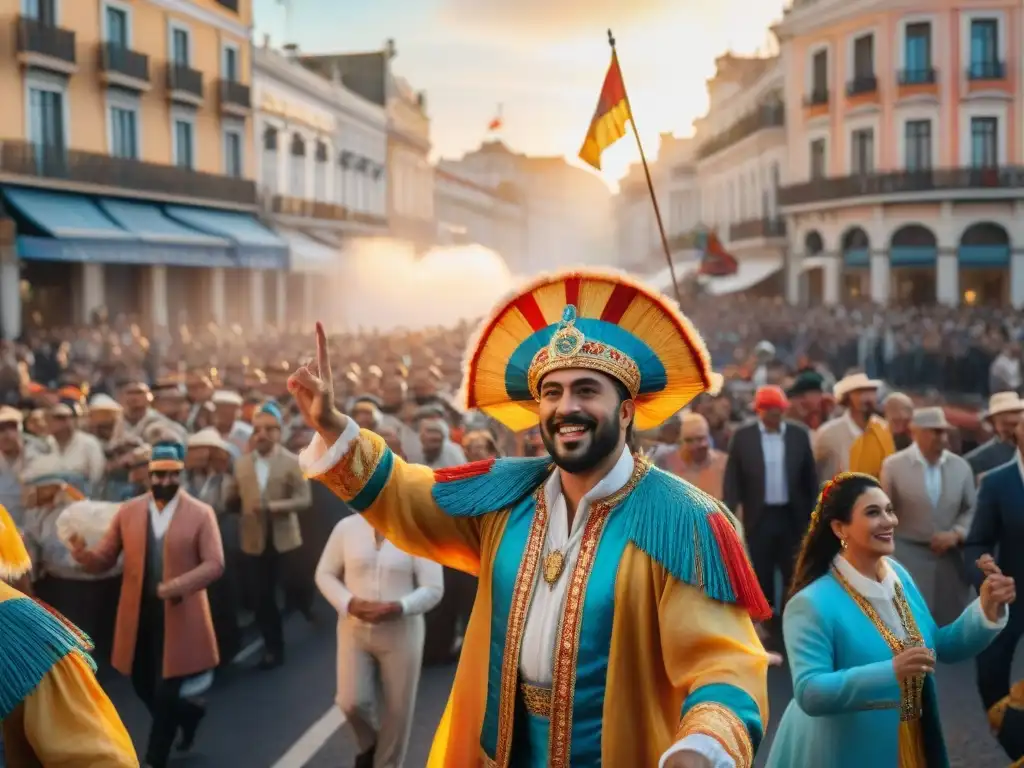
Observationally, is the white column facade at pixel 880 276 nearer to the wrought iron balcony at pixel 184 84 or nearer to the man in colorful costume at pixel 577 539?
the wrought iron balcony at pixel 184 84

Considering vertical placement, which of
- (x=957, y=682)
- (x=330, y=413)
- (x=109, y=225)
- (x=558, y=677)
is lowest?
(x=957, y=682)

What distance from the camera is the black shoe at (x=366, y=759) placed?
19.7ft

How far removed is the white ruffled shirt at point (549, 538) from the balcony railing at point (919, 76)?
38967mm

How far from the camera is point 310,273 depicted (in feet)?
148

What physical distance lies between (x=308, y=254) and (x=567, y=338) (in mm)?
37964

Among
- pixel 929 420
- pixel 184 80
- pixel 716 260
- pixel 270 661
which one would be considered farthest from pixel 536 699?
pixel 184 80

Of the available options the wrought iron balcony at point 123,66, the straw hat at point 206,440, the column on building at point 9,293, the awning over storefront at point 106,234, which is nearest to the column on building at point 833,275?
the awning over storefront at point 106,234

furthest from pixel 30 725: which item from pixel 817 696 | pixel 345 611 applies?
pixel 345 611

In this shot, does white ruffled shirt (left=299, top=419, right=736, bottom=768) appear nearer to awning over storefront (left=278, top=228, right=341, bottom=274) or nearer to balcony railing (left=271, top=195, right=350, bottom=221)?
awning over storefront (left=278, top=228, right=341, bottom=274)

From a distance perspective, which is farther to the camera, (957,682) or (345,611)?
(957,682)

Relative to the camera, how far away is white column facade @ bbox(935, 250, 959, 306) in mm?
38719

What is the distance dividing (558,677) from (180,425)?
7.71 m

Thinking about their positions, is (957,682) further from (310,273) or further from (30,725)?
(310,273)

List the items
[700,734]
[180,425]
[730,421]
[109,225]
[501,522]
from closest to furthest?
[700,734] < [501,522] < [180,425] < [730,421] < [109,225]
